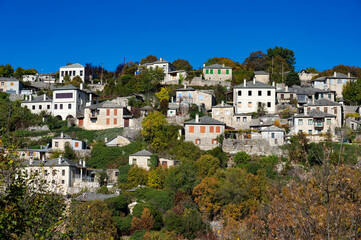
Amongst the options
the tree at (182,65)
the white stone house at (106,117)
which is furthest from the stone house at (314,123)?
the tree at (182,65)

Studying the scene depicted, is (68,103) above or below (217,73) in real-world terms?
below

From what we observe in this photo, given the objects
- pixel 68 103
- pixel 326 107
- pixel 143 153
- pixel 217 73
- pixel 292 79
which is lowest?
pixel 143 153

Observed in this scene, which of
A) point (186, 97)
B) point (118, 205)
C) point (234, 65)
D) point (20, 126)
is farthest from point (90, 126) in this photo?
point (234, 65)

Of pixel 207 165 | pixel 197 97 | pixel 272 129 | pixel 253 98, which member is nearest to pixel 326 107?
pixel 253 98

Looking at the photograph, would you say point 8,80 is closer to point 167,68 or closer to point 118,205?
point 167,68

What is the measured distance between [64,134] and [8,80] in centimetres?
3182

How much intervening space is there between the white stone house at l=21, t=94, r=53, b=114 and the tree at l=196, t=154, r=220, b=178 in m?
32.7

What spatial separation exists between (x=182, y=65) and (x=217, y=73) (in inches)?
649

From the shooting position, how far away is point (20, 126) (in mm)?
69938

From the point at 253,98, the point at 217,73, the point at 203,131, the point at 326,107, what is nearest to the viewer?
the point at 203,131

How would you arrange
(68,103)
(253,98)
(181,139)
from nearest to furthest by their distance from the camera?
(181,139) → (253,98) → (68,103)

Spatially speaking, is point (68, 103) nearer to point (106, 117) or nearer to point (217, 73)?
point (106, 117)

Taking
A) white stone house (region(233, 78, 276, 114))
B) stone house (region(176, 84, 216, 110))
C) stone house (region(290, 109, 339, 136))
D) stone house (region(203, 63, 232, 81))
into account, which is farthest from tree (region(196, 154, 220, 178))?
stone house (region(203, 63, 232, 81))

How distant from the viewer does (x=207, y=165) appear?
51312 mm
